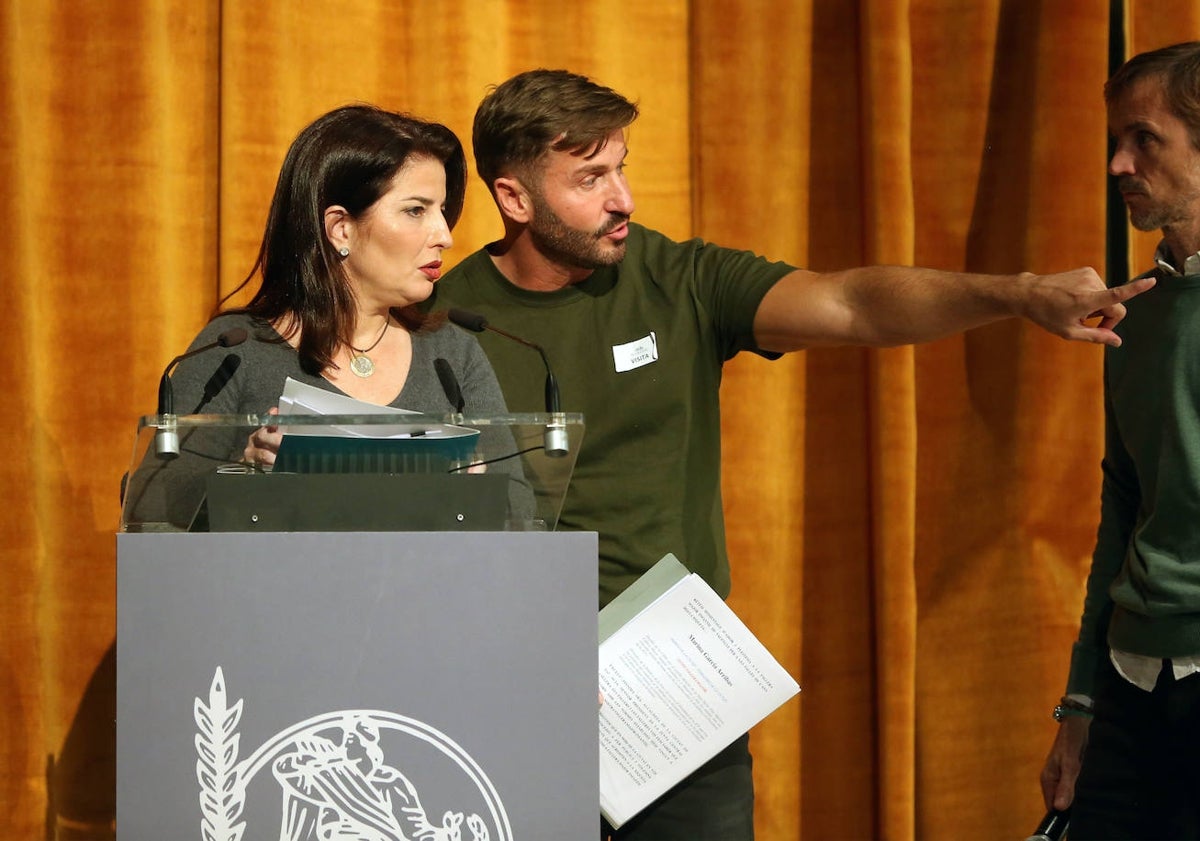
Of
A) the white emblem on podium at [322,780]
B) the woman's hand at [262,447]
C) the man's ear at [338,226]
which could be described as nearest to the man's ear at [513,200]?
the man's ear at [338,226]

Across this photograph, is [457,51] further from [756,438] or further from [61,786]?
[61,786]

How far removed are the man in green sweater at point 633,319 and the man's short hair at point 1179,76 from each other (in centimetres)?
42

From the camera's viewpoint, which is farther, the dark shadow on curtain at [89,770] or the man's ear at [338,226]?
the dark shadow on curtain at [89,770]

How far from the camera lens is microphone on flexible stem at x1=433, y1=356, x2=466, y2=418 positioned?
1.94m

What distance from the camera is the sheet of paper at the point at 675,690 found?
191 cm

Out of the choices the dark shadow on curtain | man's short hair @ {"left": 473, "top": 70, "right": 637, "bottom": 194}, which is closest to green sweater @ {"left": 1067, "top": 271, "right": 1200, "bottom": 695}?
man's short hair @ {"left": 473, "top": 70, "right": 637, "bottom": 194}

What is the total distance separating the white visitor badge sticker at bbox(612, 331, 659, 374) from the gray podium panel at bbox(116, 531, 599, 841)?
0.85 m

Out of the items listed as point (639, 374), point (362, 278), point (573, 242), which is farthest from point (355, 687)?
point (573, 242)

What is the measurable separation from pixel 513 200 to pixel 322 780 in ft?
4.16

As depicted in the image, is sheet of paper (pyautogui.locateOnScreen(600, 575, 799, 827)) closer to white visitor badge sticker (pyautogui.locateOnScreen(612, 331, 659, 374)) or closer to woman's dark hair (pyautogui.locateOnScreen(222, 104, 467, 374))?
white visitor badge sticker (pyautogui.locateOnScreen(612, 331, 659, 374))

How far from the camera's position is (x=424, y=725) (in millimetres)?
1443

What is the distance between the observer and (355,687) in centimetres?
144

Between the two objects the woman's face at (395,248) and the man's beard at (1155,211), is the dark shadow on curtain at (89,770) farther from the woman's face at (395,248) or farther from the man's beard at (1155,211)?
the man's beard at (1155,211)

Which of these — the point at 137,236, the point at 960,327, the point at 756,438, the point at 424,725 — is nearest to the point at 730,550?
the point at 756,438
